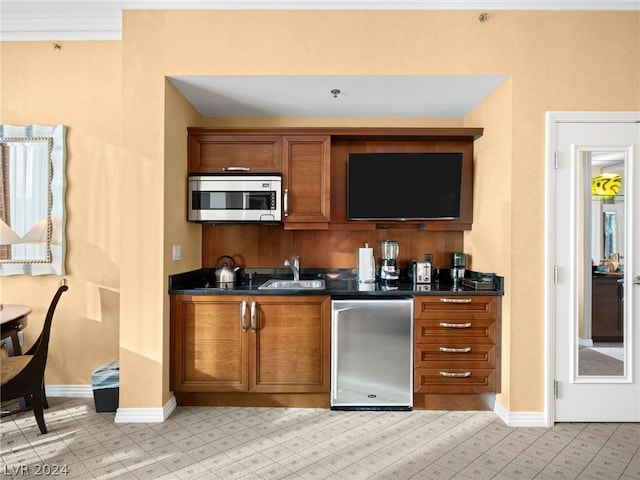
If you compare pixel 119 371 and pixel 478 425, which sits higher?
pixel 119 371

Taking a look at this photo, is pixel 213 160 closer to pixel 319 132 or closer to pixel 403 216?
pixel 319 132

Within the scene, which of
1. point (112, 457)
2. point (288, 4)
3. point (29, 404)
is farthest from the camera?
point (29, 404)

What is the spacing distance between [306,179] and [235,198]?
2.02 ft

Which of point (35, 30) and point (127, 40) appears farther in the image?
point (35, 30)

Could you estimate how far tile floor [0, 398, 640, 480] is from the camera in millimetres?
2119

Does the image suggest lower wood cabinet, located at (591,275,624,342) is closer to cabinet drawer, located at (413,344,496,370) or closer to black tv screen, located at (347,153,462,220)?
cabinet drawer, located at (413,344,496,370)

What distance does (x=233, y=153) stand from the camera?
317 centimetres

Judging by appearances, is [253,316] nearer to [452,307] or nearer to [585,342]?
[452,307]

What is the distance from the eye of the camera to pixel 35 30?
117 inches

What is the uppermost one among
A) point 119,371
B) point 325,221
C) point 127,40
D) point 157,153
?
point 127,40

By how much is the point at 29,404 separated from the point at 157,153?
213 cm

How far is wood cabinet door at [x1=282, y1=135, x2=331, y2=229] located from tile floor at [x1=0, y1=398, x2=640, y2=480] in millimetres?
1563

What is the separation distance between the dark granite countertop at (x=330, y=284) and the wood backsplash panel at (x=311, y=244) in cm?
8

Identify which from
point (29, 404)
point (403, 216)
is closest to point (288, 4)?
point (403, 216)
